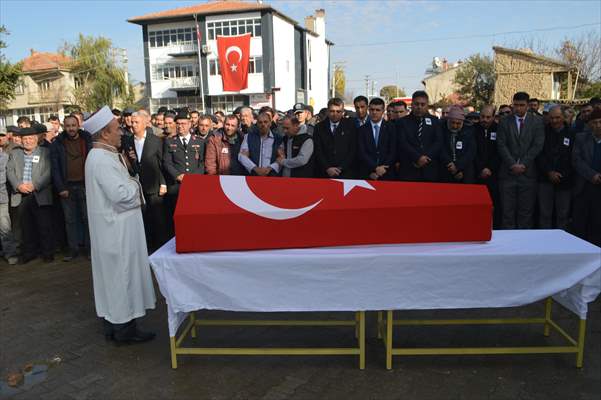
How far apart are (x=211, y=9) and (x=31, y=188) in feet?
129

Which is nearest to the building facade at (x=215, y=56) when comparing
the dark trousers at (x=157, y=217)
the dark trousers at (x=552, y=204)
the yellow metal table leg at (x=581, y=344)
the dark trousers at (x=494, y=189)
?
the dark trousers at (x=157, y=217)

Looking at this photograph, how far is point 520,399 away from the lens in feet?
10.2

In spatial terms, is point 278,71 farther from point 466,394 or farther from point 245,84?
point 466,394

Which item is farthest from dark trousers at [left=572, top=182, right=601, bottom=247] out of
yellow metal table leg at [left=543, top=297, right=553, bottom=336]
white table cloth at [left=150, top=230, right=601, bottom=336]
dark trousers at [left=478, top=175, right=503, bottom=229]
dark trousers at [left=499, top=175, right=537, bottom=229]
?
white table cloth at [left=150, top=230, right=601, bottom=336]

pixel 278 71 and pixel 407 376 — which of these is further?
pixel 278 71

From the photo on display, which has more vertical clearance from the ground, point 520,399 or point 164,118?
point 164,118

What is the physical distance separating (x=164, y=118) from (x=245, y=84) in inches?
1311

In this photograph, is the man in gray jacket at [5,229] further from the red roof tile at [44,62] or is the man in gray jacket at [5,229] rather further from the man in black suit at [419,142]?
the red roof tile at [44,62]

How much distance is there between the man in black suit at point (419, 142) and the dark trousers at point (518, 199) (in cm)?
100

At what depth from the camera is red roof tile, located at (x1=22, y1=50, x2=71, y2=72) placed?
165ft

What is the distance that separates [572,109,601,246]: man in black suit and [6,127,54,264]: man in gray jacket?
6747mm

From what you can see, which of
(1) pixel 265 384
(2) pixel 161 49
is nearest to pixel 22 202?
(1) pixel 265 384

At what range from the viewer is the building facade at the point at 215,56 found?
40.7m

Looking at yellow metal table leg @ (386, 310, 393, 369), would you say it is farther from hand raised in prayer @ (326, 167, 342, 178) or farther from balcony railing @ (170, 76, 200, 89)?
balcony railing @ (170, 76, 200, 89)
